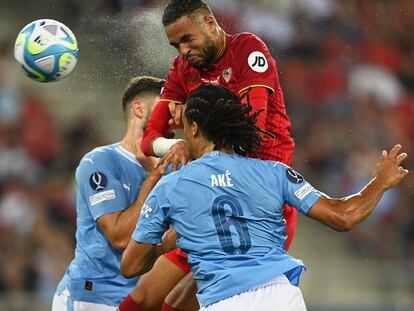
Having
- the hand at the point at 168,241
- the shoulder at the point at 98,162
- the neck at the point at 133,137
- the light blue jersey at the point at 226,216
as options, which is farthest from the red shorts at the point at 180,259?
the neck at the point at 133,137

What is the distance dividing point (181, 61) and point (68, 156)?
6.22 metres

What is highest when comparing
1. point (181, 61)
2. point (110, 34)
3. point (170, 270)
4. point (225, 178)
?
point (110, 34)

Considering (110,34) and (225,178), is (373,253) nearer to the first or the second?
(110,34)

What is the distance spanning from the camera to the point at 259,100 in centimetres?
500

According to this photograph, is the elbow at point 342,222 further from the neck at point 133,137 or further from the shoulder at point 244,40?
the neck at point 133,137

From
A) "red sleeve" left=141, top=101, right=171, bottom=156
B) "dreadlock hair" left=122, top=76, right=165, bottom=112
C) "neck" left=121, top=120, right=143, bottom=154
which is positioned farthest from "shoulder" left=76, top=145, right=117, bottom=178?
"red sleeve" left=141, top=101, right=171, bottom=156

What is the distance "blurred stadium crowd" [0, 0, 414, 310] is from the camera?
10.7 m

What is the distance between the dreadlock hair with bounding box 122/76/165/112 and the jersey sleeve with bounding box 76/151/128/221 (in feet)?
1.43

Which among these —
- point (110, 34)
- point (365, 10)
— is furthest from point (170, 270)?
point (365, 10)

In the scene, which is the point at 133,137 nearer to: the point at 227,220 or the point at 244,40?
the point at 244,40

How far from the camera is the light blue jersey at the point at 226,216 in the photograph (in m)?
4.58

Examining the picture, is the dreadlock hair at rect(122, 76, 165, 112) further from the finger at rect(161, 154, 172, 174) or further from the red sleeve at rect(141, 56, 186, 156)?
the finger at rect(161, 154, 172, 174)

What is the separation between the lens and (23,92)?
12.0 m

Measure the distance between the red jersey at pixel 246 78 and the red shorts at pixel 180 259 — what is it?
0.68 metres
